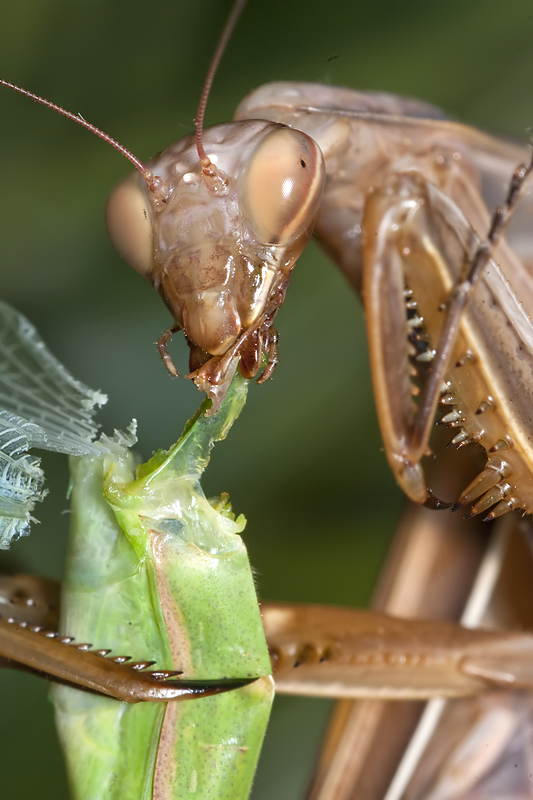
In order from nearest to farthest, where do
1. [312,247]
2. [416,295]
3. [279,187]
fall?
[279,187] → [416,295] → [312,247]

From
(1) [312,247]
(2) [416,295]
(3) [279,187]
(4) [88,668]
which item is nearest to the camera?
(4) [88,668]

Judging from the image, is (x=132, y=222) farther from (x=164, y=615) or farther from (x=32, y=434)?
(x=164, y=615)

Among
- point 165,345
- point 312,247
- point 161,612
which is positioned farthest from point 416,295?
point 161,612

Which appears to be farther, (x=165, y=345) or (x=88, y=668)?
(x=165, y=345)

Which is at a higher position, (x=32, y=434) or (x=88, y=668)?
(x=32, y=434)

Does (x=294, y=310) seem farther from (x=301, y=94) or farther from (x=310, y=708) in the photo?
(x=310, y=708)

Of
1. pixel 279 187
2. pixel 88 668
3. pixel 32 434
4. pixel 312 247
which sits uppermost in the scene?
pixel 279 187

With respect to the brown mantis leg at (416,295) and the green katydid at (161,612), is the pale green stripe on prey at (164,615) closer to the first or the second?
the green katydid at (161,612)
